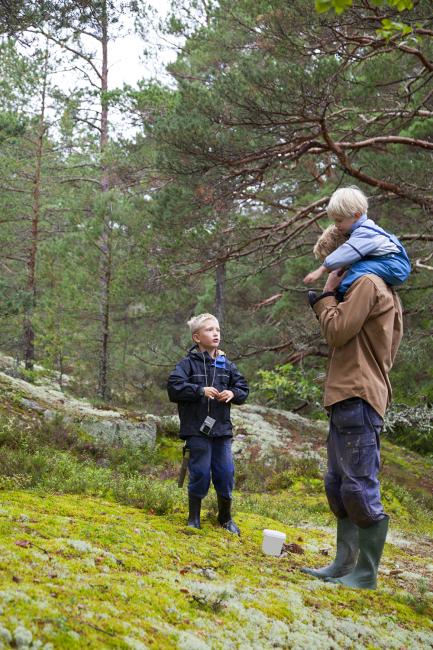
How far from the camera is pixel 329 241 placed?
4027 mm

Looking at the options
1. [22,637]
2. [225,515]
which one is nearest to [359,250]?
[225,515]

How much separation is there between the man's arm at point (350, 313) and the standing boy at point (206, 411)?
53.9 inches

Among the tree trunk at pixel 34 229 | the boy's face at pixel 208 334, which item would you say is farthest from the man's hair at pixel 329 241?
the tree trunk at pixel 34 229

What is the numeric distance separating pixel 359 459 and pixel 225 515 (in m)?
1.84

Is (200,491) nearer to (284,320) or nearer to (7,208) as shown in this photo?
(284,320)

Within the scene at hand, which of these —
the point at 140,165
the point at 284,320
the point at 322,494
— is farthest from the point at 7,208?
the point at 322,494

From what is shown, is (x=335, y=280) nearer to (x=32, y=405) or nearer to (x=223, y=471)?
(x=223, y=471)

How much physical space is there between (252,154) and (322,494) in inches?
221

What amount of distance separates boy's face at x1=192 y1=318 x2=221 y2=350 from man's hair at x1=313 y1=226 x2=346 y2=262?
1.24 metres

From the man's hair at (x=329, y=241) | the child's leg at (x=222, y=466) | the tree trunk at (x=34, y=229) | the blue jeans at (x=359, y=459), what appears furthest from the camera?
the tree trunk at (x=34, y=229)

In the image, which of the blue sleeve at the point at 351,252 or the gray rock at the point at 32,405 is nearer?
the blue sleeve at the point at 351,252

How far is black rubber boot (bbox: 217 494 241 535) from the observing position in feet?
16.2

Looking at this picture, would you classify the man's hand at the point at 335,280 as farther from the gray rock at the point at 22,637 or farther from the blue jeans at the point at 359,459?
the gray rock at the point at 22,637

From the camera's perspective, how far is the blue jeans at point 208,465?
4695 mm
